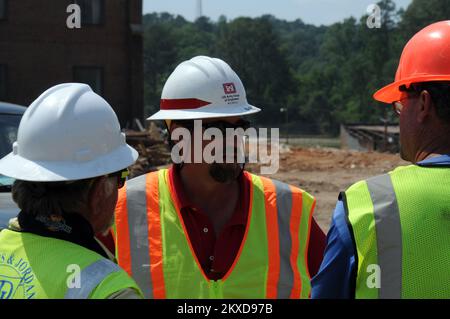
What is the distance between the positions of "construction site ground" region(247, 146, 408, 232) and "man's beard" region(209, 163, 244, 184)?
13.0 meters

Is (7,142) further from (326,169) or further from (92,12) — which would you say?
(92,12)

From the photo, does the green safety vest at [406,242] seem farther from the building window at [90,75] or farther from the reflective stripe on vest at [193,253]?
the building window at [90,75]

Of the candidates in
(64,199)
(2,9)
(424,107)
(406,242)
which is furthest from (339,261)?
(2,9)

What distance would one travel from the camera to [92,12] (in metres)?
26.9

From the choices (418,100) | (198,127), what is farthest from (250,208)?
(418,100)

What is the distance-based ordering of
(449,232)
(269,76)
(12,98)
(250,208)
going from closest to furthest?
1. (449,232)
2. (250,208)
3. (12,98)
4. (269,76)

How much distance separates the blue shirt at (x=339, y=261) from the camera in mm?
2213

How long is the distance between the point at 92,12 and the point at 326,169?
1082 centimetres

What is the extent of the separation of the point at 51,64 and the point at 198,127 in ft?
81.4

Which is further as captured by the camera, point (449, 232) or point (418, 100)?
point (418, 100)

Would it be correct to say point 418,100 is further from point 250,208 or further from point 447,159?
point 250,208

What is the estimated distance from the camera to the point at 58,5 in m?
26.7

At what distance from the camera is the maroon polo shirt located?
3.01 metres

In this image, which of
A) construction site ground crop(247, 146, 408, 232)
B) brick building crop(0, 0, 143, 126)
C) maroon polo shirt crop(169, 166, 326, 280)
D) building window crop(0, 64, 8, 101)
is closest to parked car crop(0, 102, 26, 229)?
maroon polo shirt crop(169, 166, 326, 280)
